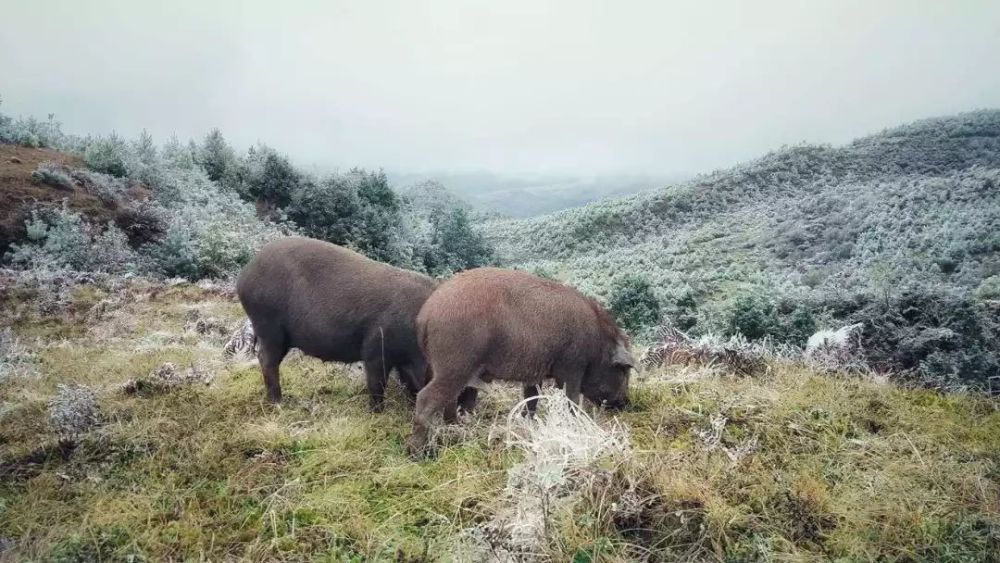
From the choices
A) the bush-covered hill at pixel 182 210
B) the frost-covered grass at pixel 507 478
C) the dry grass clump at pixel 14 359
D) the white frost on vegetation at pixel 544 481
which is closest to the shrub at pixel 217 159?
the bush-covered hill at pixel 182 210

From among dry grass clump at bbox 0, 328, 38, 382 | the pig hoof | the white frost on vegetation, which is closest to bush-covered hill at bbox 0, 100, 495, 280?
dry grass clump at bbox 0, 328, 38, 382

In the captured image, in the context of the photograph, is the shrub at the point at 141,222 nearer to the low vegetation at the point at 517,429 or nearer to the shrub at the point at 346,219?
the low vegetation at the point at 517,429

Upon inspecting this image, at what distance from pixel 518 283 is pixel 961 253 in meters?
11.5

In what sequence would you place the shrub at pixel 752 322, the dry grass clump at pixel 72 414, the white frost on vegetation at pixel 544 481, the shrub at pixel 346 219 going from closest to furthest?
1. the white frost on vegetation at pixel 544 481
2. the dry grass clump at pixel 72 414
3. the shrub at pixel 752 322
4. the shrub at pixel 346 219

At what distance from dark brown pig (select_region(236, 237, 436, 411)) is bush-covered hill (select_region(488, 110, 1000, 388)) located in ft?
20.8

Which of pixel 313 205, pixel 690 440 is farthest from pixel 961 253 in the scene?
pixel 313 205

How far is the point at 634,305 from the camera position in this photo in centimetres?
1318

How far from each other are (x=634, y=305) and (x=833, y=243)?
7032 mm

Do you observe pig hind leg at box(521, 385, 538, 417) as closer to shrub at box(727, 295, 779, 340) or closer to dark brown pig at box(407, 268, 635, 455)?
dark brown pig at box(407, 268, 635, 455)

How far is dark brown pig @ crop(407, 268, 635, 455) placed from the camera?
4477mm

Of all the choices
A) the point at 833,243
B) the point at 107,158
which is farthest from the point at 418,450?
the point at 107,158

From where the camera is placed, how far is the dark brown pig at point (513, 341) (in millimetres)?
4477

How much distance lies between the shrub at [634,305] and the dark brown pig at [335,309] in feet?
26.1

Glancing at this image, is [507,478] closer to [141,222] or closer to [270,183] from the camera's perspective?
[141,222]
